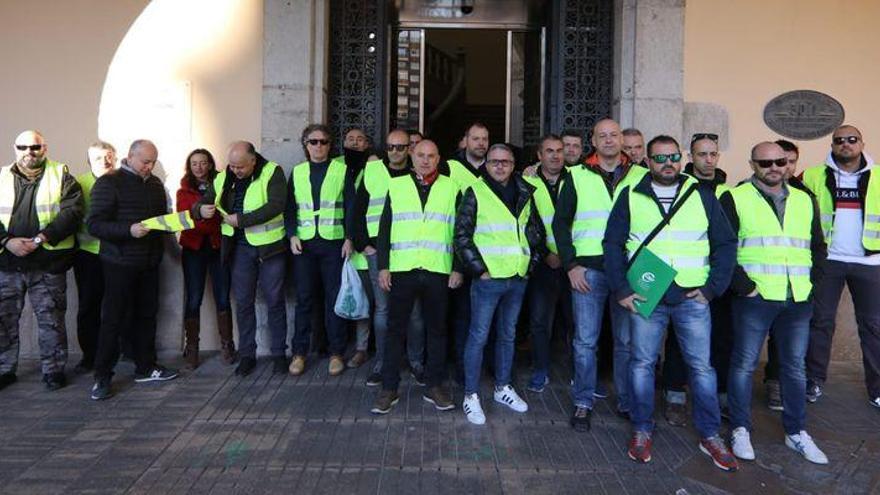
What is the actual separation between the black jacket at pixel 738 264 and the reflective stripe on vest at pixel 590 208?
0.59 meters

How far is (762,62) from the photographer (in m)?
6.03

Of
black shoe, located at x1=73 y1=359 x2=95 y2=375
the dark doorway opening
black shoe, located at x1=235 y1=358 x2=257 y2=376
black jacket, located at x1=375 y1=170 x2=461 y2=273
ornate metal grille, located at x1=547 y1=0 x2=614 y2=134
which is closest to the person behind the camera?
black jacket, located at x1=375 y1=170 x2=461 y2=273

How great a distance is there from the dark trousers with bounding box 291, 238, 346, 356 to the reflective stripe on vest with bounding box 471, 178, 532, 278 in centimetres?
149

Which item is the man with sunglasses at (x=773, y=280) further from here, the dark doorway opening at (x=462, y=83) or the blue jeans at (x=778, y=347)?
the dark doorway opening at (x=462, y=83)

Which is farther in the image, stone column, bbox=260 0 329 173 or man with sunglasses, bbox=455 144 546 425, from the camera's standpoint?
stone column, bbox=260 0 329 173

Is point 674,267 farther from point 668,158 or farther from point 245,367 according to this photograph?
point 245,367

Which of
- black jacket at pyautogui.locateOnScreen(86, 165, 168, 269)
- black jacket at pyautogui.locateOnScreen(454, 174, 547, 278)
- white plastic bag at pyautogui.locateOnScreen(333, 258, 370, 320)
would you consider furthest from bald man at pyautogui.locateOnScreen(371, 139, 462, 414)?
black jacket at pyautogui.locateOnScreen(86, 165, 168, 269)

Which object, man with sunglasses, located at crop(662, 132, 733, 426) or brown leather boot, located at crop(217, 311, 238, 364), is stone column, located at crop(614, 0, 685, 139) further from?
brown leather boot, located at crop(217, 311, 238, 364)

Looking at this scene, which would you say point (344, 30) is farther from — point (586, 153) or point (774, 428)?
point (774, 428)

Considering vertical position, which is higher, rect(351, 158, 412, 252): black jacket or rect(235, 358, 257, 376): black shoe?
rect(351, 158, 412, 252): black jacket

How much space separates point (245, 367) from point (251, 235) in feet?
3.61

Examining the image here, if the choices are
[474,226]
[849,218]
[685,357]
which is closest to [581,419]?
[685,357]

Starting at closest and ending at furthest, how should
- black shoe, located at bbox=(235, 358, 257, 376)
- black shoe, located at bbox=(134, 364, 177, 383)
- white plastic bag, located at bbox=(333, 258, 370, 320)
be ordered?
white plastic bag, located at bbox=(333, 258, 370, 320) → black shoe, located at bbox=(134, 364, 177, 383) → black shoe, located at bbox=(235, 358, 257, 376)

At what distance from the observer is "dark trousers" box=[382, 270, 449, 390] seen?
440 cm
